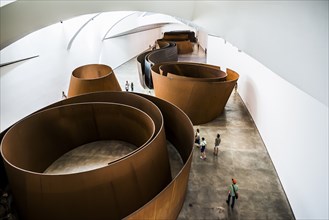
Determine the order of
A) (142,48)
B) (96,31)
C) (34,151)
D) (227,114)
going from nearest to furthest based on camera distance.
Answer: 1. (34,151)
2. (227,114)
3. (96,31)
4. (142,48)

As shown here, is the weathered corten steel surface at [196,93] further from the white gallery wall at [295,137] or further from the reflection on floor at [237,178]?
the white gallery wall at [295,137]

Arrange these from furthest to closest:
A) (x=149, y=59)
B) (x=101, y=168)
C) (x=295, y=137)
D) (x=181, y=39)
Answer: (x=181, y=39) < (x=149, y=59) < (x=295, y=137) < (x=101, y=168)

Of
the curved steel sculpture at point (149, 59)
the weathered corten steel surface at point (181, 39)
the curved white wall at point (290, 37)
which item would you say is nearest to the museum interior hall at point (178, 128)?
the curved white wall at point (290, 37)

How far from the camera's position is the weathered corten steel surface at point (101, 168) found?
195 inches

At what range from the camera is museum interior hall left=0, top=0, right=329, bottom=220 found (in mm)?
3092

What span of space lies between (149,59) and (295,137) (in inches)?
457

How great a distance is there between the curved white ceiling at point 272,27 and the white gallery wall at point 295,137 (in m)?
2.76

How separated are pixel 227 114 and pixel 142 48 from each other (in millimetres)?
19677

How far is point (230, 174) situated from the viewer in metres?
7.66

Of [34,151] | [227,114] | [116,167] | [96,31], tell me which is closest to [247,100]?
[227,114]

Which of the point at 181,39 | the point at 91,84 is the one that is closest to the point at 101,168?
the point at 91,84

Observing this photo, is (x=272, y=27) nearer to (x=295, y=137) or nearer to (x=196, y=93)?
(x=295, y=137)

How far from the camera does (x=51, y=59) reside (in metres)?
13.1

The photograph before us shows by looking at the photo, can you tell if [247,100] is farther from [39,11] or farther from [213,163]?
[39,11]
